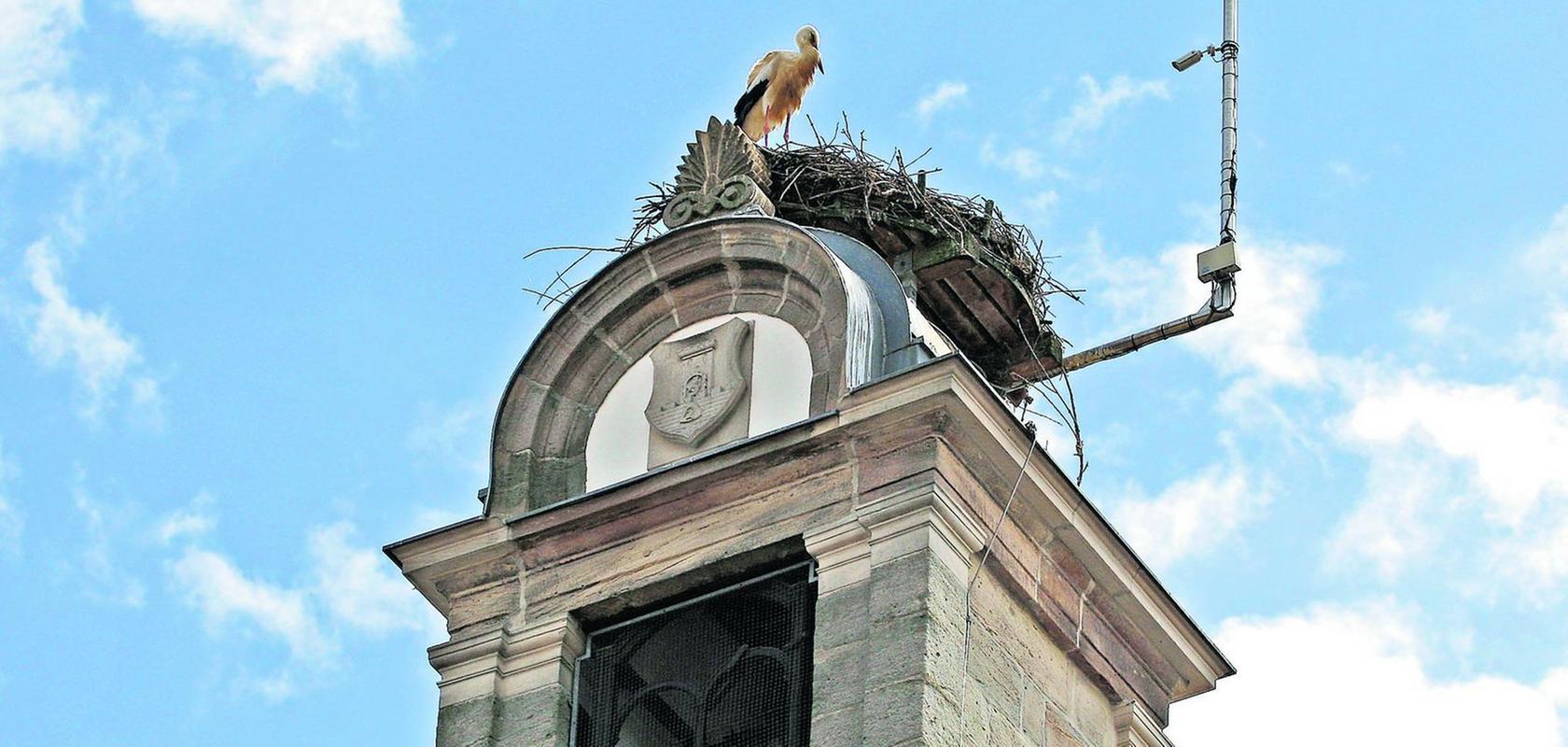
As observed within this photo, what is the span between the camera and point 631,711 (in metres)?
17.2

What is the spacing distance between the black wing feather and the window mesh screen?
A: 13.7 feet

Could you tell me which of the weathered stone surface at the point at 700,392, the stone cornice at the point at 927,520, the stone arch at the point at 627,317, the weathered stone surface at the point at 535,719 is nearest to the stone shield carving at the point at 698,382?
the weathered stone surface at the point at 700,392

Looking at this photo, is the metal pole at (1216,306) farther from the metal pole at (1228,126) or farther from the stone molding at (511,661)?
the stone molding at (511,661)

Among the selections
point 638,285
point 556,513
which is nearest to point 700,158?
point 638,285

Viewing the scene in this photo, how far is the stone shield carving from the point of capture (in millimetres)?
17750

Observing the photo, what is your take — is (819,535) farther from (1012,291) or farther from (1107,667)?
(1012,291)

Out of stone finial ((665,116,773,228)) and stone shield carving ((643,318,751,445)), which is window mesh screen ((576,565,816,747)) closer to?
stone shield carving ((643,318,751,445))

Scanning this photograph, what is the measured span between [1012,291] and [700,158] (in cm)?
180

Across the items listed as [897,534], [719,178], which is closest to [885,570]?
[897,534]

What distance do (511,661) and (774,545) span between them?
126cm

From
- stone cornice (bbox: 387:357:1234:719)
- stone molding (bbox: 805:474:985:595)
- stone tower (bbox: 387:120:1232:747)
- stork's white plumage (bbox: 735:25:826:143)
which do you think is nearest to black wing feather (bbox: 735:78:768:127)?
stork's white plumage (bbox: 735:25:826:143)

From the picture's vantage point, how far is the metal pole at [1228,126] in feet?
66.1

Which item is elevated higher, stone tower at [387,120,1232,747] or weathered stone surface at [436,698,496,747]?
stone tower at [387,120,1232,747]

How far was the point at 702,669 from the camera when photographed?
17.2m
